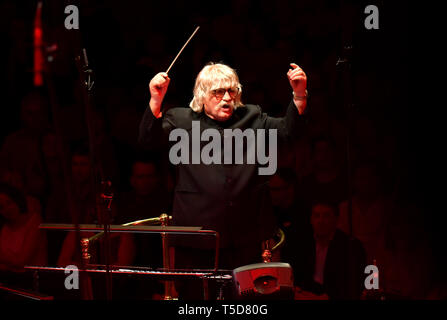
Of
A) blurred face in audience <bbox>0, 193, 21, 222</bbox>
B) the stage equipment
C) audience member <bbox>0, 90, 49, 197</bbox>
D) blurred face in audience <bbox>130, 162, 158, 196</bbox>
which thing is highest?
audience member <bbox>0, 90, 49, 197</bbox>

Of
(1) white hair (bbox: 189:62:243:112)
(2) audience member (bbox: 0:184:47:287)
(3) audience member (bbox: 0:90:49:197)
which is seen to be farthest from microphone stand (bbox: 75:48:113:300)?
(3) audience member (bbox: 0:90:49:197)

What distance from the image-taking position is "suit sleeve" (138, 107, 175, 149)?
320 cm

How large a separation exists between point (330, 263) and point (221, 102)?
1.33m

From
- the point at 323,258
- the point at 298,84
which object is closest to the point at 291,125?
the point at 298,84

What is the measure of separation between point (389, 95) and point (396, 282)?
131 centimetres

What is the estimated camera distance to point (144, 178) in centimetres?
435

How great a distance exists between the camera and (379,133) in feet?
15.2

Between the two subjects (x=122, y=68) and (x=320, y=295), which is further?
(x=122, y=68)

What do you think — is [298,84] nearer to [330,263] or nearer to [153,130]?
[153,130]

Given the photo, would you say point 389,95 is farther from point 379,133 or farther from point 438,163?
point 438,163

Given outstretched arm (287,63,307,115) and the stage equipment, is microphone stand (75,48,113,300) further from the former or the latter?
outstretched arm (287,63,307,115)

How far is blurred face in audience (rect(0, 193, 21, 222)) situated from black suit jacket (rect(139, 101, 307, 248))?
138 centimetres

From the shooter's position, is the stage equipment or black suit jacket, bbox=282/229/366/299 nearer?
the stage equipment
